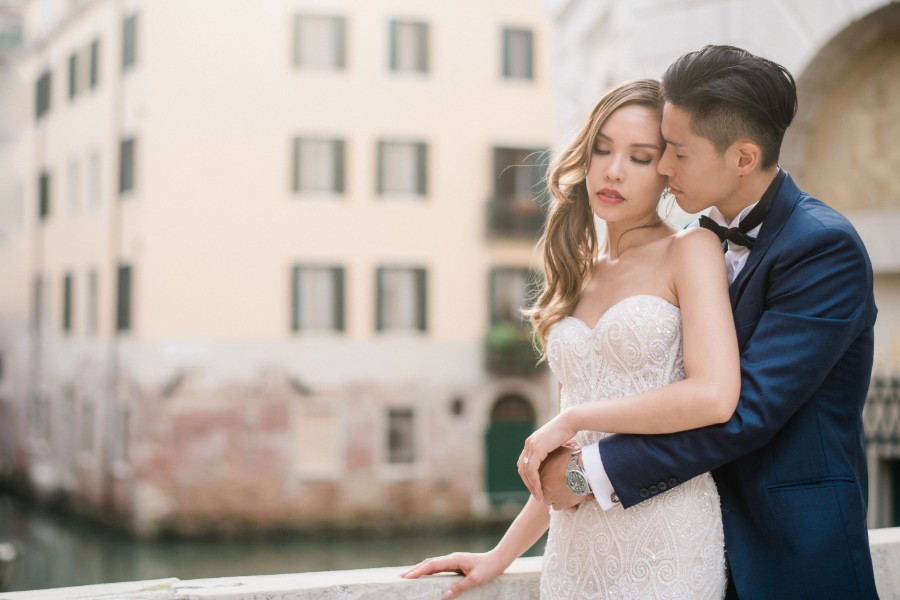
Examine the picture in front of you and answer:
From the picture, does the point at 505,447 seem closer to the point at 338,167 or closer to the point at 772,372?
the point at 338,167

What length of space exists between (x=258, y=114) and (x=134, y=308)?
12.1 feet

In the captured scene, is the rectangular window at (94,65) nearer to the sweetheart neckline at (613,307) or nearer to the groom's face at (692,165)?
the sweetheart neckline at (613,307)

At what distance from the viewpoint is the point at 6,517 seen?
21688mm

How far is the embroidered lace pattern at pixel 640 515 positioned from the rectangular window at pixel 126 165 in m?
17.2

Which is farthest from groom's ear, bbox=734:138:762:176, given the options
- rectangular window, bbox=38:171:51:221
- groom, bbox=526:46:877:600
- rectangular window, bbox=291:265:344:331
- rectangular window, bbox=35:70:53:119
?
rectangular window, bbox=35:70:53:119

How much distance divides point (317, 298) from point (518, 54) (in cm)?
553

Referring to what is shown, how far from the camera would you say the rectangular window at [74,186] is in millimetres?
20516

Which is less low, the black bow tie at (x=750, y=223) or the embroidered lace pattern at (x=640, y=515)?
the black bow tie at (x=750, y=223)

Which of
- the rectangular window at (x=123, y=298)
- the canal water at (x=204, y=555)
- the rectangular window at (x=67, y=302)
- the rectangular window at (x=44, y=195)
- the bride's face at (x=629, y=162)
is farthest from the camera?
the rectangular window at (x=44, y=195)

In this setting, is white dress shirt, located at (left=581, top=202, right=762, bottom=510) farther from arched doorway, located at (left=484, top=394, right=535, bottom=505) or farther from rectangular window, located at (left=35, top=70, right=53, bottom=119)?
rectangular window, located at (left=35, top=70, right=53, bottom=119)

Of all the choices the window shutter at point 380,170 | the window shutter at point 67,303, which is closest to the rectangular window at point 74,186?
the window shutter at point 67,303

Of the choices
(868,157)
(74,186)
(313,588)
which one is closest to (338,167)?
(74,186)

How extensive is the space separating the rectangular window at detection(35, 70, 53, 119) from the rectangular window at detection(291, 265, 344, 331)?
22.8 feet

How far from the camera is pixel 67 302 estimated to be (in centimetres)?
2067
